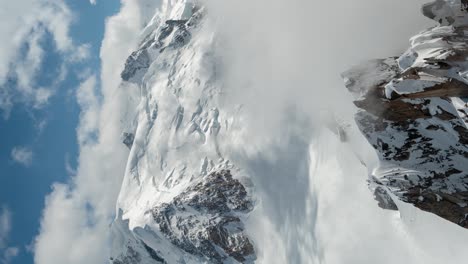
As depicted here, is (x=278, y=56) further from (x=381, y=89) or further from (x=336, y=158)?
(x=381, y=89)

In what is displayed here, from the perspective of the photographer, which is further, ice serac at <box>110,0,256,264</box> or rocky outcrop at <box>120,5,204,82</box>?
rocky outcrop at <box>120,5,204,82</box>

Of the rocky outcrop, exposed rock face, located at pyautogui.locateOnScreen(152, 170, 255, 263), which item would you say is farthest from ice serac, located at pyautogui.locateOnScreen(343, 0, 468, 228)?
the rocky outcrop

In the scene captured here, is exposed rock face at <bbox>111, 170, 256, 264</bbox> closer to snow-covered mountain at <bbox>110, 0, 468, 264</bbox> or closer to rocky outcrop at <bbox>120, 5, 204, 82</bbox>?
snow-covered mountain at <bbox>110, 0, 468, 264</bbox>

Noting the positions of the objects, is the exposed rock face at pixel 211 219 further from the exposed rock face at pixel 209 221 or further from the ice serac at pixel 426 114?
the ice serac at pixel 426 114

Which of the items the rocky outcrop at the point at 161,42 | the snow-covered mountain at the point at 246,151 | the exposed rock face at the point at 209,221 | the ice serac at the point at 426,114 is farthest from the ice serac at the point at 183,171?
the ice serac at the point at 426,114

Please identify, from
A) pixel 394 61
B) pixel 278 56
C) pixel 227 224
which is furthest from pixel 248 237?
pixel 394 61

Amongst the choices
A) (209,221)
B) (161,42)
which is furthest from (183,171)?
(161,42)

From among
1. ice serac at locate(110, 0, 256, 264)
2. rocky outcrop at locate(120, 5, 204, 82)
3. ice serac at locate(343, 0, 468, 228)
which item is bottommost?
ice serac at locate(343, 0, 468, 228)
